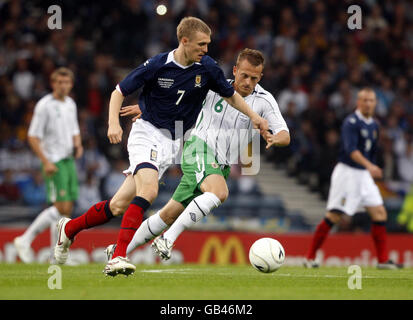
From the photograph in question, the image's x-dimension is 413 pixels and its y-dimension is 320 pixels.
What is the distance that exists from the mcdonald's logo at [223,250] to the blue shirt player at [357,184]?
296 cm

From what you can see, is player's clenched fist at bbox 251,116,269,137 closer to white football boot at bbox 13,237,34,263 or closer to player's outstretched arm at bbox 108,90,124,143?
player's outstretched arm at bbox 108,90,124,143

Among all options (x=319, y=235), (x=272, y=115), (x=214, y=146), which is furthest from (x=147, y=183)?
(x=319, y=235)

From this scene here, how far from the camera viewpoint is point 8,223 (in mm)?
14250

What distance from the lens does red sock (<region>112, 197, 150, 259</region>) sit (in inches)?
268

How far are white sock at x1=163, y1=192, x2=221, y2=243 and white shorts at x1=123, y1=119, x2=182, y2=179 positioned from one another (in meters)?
0.46

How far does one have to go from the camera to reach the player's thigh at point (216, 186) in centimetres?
759

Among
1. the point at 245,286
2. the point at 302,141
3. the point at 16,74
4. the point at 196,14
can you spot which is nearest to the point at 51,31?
the point at 16,74

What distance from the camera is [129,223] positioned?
693cm

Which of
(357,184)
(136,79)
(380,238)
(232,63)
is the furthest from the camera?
(232,63)

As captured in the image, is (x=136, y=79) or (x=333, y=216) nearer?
(x=136, y=79)

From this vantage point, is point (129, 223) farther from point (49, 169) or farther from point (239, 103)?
point (49, 169)

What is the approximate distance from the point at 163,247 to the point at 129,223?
0.47 m

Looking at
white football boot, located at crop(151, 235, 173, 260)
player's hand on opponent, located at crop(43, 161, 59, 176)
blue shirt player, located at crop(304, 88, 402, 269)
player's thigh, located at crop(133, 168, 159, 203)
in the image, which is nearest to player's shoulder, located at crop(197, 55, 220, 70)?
player's thigh, located at crop(133, 168, 159, 203)

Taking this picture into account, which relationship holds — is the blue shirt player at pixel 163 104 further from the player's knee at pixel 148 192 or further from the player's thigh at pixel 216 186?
the player's thigh at pixel 216 186
